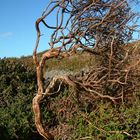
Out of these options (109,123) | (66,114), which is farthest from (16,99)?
(109,123)

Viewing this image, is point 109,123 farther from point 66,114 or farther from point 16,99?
point 16,99

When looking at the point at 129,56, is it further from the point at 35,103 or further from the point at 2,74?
the point at 2,74

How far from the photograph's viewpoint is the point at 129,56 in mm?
8156

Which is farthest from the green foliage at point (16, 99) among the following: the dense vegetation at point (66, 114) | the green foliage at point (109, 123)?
the green foliage at point (109, 123)

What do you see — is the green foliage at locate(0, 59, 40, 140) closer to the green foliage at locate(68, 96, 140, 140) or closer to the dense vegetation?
the dense vegetation

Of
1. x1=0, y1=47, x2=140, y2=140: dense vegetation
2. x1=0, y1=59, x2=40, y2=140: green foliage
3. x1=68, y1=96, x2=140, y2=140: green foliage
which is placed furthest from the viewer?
x1=0, y1=59, x2=40, y2=140: green foliage

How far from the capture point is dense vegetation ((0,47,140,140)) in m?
7.42

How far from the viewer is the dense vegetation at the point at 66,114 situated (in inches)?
292

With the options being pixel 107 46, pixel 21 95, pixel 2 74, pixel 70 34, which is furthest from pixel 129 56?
pixel 2 74

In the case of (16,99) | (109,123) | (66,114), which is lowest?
(109,123)

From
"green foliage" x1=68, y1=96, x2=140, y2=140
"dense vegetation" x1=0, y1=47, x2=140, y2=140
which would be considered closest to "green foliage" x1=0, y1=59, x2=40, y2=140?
"dense vegetation" x1=0, y1=47, x2=140, y2=140

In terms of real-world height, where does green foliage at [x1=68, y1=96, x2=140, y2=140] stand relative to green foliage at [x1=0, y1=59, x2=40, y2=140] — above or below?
below

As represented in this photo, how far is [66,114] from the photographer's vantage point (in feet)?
27.4

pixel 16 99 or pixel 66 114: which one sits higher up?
pixel 16 99
